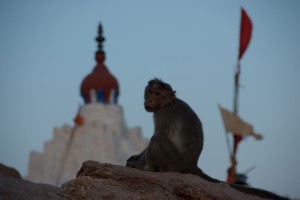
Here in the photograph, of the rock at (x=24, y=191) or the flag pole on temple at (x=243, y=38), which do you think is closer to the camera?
the rock at (x=24, y=191)

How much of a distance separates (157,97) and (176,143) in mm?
502

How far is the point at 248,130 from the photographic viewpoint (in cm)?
4409

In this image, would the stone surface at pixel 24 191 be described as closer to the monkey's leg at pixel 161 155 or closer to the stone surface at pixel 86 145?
the monkey's leg at pixel 161 155

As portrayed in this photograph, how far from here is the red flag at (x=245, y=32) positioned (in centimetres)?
4366

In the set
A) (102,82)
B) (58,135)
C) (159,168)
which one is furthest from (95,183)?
(58,135)

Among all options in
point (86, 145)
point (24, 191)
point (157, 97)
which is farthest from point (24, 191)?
point (86, 145)

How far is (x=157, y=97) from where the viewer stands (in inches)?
307

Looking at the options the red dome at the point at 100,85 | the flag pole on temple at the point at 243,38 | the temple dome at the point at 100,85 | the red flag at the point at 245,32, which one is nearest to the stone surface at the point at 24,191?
the flag pole on temple at the point at 243,38

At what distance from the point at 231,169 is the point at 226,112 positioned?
645 cm

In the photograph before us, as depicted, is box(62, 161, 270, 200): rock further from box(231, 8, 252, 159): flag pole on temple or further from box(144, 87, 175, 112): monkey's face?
box(231, 8, 252, 159): flag pole on temple

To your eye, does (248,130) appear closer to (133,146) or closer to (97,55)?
(133,146)

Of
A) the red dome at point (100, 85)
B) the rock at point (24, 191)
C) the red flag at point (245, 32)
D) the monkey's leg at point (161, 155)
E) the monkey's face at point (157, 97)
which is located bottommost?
the rock at point (24, 191)

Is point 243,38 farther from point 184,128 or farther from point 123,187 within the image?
point 123,187

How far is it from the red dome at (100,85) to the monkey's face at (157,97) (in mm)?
35789
